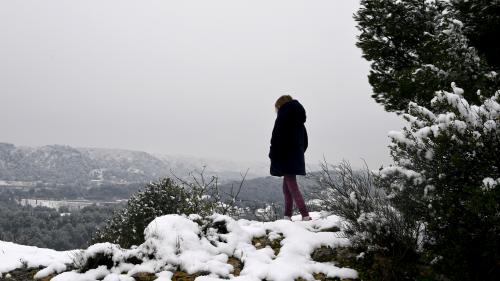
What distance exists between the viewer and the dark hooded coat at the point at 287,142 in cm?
562

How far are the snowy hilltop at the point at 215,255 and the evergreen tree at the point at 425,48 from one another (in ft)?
14.9

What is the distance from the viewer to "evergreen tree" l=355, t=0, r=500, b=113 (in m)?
8.85

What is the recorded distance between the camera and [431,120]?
4.36 m

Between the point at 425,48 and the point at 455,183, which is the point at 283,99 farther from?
the point at 425,48

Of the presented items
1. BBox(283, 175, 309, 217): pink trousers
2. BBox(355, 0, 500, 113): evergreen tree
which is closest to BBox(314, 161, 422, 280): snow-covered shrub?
BBox(283, 175, 309, 217): pink trousers

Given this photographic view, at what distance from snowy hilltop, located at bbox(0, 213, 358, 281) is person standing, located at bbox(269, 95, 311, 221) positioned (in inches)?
25.0

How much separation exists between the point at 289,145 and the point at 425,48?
300 inches

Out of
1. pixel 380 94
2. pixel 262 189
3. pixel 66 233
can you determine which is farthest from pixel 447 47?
pixel 262 189

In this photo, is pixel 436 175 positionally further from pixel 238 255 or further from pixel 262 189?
pixel 262 189

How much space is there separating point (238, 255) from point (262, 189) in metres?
144

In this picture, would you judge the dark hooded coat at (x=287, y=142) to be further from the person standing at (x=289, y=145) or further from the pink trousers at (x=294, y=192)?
the pink trousers at (x=294, y=192)

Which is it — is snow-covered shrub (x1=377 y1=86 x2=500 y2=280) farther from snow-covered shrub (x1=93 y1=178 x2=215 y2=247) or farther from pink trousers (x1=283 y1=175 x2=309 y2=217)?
snow-covered shrub (x1=93 y1=178 x2=215 y2=247)

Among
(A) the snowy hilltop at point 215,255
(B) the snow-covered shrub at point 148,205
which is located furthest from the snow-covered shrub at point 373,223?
(B) the snow-covered shrub at point 148,205

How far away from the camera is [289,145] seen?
5676mm
